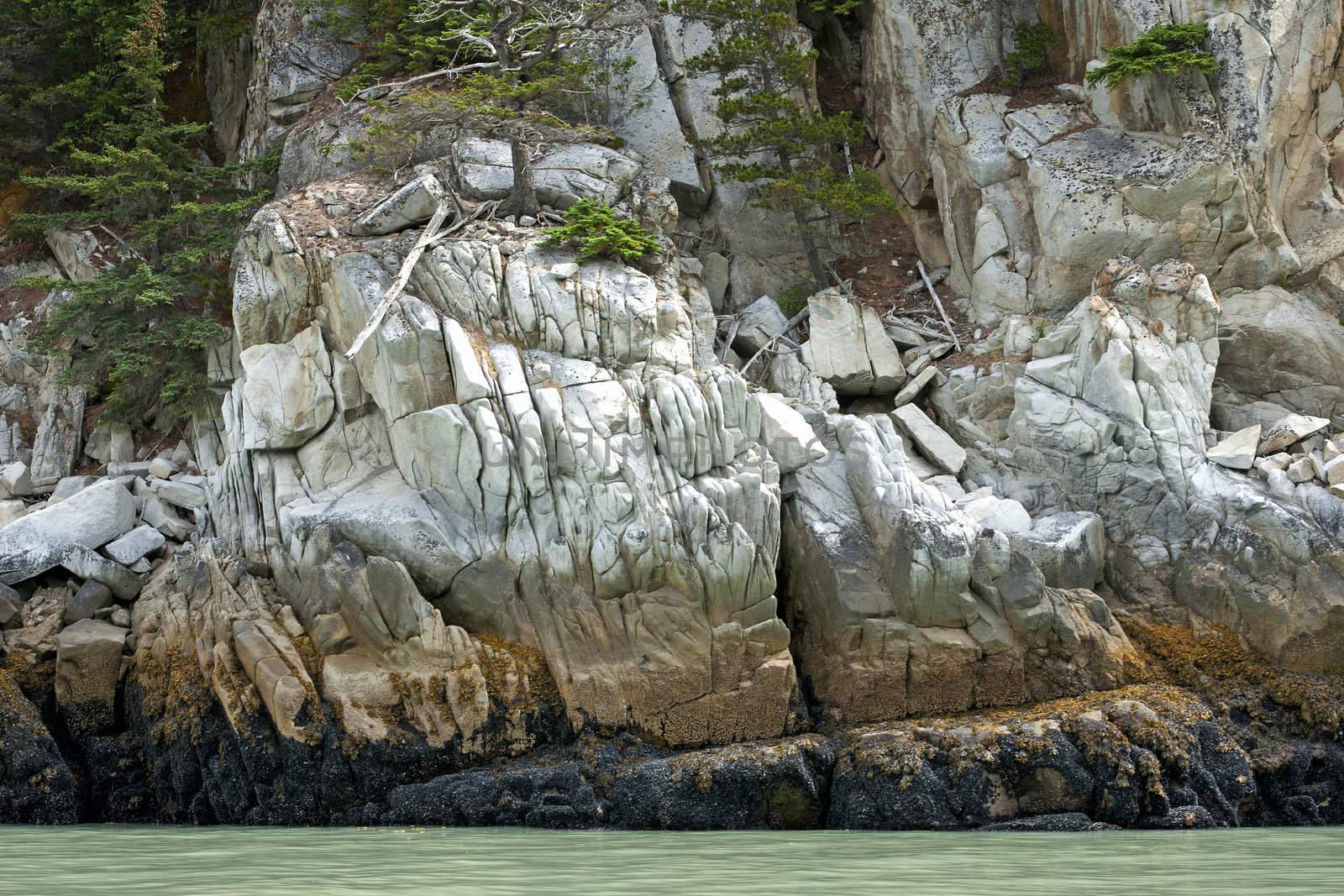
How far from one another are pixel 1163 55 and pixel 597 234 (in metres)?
10.1

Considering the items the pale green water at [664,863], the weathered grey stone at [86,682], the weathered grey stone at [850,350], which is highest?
the weathered grey stone at [850,350]

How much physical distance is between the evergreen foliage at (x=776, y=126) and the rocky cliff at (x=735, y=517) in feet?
5.29

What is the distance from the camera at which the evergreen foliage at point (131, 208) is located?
79.8ft

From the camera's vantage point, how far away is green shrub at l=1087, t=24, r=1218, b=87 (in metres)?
23.3

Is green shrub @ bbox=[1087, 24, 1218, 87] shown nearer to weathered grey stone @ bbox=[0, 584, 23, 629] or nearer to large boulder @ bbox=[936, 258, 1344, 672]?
large boulder @ bbox=[936, 258, 1344, 672]

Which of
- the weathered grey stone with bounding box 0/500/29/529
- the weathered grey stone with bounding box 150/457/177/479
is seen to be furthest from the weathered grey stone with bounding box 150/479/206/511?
the weathered grey stone with bounding box 0/500/29/529

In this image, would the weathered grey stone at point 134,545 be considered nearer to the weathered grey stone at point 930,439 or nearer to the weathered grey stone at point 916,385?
the weathered grey stone at point 930,439

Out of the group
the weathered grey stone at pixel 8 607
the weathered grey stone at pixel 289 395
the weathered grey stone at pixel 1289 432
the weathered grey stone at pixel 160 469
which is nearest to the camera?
the weathered grey stone at pixel 8 607

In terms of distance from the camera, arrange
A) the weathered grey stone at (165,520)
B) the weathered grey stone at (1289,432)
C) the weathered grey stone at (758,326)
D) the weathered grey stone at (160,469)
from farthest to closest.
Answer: the weathered grey stone at (758,326), the weathered grey stone at (160,469), the weathered grey stone at (165,520), the weathered grey stone at (1289,432)

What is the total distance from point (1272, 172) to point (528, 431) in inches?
551

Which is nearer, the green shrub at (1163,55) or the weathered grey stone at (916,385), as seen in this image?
the green shrub at (1163,55)

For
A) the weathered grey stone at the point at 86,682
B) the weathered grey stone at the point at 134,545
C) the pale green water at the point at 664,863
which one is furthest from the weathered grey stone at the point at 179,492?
the pale green water at the point at 664,863

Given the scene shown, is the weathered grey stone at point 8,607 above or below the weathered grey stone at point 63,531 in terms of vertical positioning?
below

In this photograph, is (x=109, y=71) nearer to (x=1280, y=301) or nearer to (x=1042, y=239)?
(x=1042, y=239)
